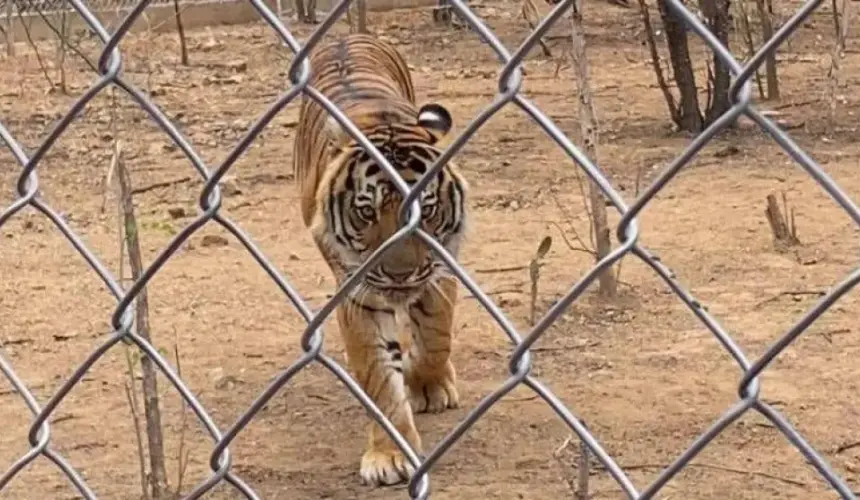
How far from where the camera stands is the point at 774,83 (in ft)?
28.0

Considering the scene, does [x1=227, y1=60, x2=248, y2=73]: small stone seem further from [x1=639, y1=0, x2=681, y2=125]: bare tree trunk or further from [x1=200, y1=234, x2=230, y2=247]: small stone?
[x1=200, y1=234, x2=230, y2=247]: small stone

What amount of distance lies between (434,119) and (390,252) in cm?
32

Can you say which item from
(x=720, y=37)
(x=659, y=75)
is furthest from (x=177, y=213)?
(x=720, y=37)

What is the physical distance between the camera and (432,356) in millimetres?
4453

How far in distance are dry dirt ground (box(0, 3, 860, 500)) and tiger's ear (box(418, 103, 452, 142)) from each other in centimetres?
89

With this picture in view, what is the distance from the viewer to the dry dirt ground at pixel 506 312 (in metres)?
4.02

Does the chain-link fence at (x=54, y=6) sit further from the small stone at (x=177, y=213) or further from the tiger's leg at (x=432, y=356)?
the tiger's leg at (x=432, y=356)

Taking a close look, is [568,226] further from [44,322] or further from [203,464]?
[203,464]

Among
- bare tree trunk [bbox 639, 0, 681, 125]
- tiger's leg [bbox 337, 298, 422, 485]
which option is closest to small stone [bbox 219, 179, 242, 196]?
bare tree trunk [bbox 639, 0, 681, 125]

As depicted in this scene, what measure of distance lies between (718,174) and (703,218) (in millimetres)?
780

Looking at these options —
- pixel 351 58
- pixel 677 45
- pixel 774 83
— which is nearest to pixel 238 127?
pixel 677 45

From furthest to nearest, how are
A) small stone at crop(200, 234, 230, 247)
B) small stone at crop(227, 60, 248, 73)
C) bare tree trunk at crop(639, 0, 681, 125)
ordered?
small stone at crop(227, 60, 248, 73)
bare tree trunk at crop(639, 0, 681, 125)
small stone at crop(200, 234, 230, 247)

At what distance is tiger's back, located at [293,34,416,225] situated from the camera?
446cm

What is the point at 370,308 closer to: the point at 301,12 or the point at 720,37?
the point at 720,37
